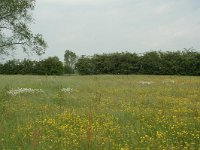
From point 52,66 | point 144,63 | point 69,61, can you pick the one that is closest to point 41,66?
point 52,66

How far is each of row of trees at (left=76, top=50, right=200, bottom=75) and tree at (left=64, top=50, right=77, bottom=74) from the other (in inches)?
175

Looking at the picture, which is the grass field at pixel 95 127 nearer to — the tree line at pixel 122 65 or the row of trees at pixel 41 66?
the tree line at pixel 122 65

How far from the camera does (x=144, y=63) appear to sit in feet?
171

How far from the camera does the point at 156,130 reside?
35.4 feet

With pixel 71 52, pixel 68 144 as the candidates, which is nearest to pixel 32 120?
pixel 68 144

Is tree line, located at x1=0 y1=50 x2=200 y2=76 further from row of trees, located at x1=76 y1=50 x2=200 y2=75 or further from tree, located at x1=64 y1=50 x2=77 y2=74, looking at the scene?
tree, located at x1=64 y1=50 x2=77 y2=74

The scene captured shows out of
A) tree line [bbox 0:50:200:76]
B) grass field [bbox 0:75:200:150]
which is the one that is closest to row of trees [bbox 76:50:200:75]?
tree line [bbox 0:50:200:76]

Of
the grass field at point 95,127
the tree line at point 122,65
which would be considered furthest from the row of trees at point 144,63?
the grass field at point 95,127

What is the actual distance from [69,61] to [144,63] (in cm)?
1636

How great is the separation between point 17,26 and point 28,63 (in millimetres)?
25898

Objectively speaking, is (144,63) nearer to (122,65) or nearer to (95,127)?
(122,65)

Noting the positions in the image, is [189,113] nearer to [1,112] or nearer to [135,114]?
[135,114]

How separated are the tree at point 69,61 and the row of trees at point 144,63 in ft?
14.6

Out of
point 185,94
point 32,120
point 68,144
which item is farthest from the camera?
point 185,94
